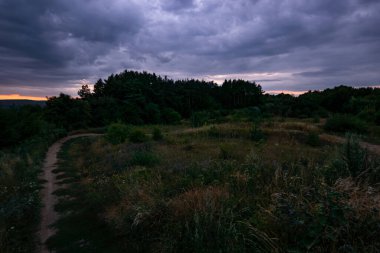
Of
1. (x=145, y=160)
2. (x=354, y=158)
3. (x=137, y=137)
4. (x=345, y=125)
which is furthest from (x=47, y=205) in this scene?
(x=345, y=125)

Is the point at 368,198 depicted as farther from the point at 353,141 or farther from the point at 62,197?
the point at 62,197

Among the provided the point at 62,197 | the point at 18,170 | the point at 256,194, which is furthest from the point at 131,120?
the point at 256,194

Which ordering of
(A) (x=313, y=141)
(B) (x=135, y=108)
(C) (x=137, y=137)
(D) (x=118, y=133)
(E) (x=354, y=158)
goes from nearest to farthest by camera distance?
(E) (x=354, y=158) → (A) (x=313, y=141) → (C) (x=137, y=137) → (D) (x=118, y=133) → (B) (x=135, y=108)

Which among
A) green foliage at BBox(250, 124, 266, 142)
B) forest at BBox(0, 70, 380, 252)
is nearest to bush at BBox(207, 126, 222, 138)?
green foliage at BBox(250, 124, 266, 142)

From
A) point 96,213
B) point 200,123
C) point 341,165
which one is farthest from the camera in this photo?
point 200,123

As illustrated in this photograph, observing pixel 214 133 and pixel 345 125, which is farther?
pixel 345 125

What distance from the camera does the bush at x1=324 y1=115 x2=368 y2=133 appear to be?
18625 mm

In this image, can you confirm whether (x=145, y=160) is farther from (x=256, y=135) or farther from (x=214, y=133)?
(x=214, y=133)

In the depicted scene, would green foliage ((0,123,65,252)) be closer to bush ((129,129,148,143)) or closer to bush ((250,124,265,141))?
bush ((129,129,148,143))

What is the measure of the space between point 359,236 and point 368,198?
618 mm

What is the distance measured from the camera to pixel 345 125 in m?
19.0

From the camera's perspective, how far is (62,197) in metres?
6.77

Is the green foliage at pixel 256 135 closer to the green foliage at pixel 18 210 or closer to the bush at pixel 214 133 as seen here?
the bush at pixel 214 133

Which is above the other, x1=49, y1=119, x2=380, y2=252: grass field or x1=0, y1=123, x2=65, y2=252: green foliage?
x1=49, y1=119, x2=380, y2=252: grass field
